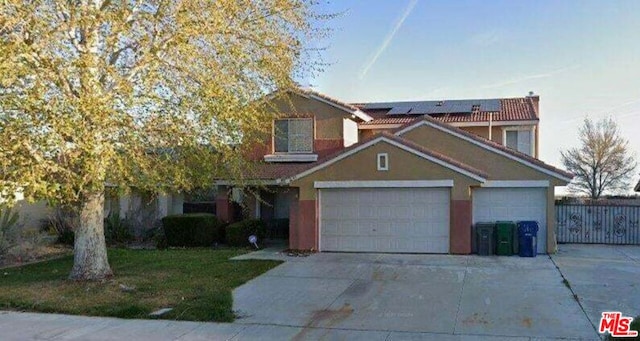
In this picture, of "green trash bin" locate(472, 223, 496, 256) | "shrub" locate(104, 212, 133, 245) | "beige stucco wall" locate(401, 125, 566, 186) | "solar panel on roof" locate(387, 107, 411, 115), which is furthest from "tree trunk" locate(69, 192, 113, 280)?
"solar panel on roof" locate(387, 107, 411, 115)

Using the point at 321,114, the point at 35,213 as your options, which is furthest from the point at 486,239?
the point at 35,213

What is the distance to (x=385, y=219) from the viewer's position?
17.9 metres

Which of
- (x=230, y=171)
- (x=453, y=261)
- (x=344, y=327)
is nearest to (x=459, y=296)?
(x=344, y=327)

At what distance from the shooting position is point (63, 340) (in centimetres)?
833

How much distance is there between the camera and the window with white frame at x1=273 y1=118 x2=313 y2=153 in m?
21.9

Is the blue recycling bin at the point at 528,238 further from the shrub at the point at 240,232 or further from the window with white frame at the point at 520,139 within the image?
the shrub at the point at 240,232

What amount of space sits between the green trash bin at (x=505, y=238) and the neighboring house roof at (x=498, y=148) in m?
2.04

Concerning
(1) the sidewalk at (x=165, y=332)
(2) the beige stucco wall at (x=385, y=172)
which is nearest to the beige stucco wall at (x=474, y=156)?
(2) the beige stucco wall at (x=385, y=172)

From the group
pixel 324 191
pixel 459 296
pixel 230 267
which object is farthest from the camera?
pixel 324 191

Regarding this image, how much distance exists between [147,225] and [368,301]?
1385 centimetres

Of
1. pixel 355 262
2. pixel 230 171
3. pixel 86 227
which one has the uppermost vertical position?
pixel 230 171

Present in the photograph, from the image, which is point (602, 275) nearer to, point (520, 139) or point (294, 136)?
point (520, 139)

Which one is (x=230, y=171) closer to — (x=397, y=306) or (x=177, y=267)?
(x=177, y=267)

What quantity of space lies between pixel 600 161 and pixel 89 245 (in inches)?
1568
